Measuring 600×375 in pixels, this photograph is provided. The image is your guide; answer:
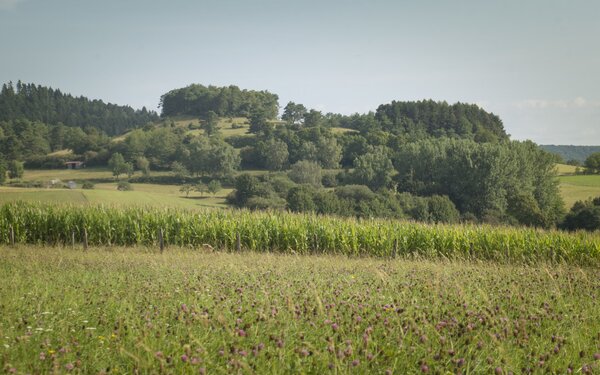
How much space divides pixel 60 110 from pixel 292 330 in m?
180

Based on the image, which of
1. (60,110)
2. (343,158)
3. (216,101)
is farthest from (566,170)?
(60,110)

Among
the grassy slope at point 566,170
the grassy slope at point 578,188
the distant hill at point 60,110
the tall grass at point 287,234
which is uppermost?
the distant hill at point 60,110

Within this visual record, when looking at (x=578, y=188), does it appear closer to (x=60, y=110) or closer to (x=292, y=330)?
(x=292, y=330)

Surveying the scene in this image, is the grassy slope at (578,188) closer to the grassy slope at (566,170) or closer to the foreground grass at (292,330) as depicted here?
the grassy slope at (566,170)

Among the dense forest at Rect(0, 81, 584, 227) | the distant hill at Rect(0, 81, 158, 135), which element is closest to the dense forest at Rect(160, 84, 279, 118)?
the dense forest at Rect(0, 81, 584, 227)

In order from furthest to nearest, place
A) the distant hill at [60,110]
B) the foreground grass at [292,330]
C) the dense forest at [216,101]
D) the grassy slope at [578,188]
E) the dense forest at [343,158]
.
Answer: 1. the dense forest at [216,101]
2. the distant hill at [60,110]
3. the grassy slope at [578,188]
4. the dense forest at [343,158]
5. the foreground grass at [292,330]

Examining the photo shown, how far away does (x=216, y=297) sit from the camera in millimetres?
7594

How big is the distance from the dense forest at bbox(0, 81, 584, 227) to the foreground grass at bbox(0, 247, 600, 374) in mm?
34756

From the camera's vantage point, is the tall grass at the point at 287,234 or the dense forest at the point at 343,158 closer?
the tall grass at the point at 287,234

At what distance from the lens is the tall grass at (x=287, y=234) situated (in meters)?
20.5

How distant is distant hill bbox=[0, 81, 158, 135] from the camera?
153625mm

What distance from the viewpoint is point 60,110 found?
16538 centimetres

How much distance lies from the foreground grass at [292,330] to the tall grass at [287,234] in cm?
1220

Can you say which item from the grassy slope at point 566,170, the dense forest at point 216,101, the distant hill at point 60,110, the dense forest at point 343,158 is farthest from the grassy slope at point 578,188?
the distant hill at point 60,110
